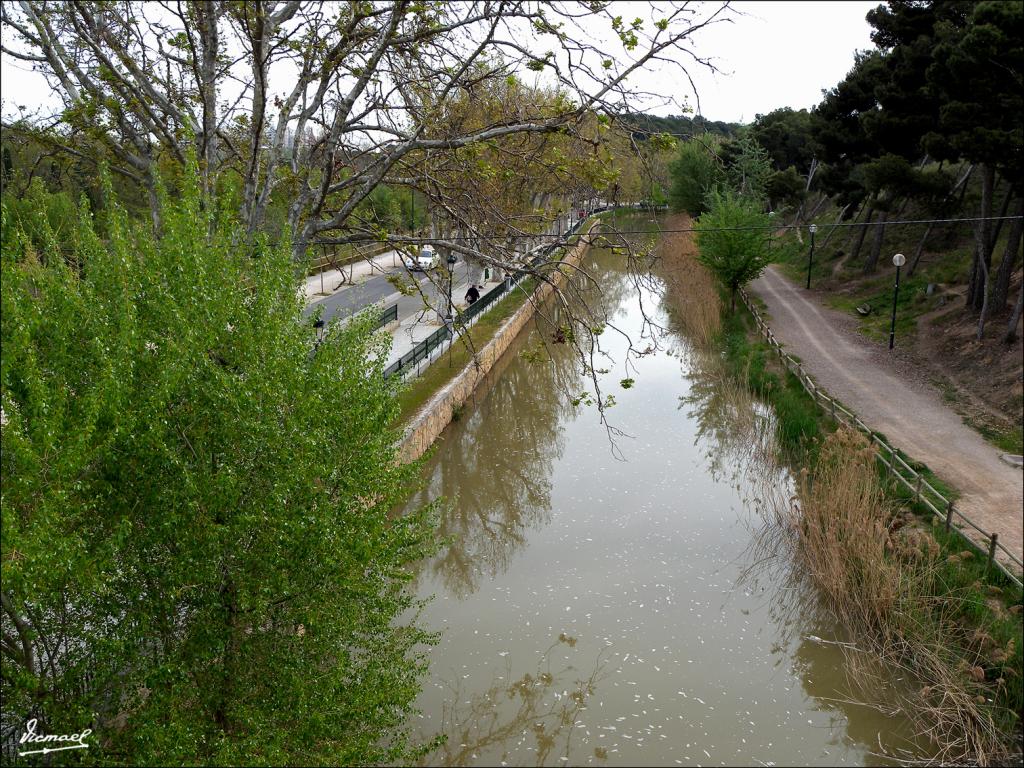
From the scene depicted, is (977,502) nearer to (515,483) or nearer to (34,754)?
(515,483)

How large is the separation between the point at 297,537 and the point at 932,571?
799 centimetres

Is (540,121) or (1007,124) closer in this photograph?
(540,121)

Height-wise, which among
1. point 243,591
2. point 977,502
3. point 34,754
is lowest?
point 977,502

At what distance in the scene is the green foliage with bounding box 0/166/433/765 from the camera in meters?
4.84

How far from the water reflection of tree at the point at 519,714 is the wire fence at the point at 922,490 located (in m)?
4.74

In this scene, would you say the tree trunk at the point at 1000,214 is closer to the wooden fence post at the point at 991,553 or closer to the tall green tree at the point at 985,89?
the tall green tree at the point at 985,89

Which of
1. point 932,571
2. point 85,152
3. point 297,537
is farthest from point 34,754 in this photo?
point 932,571

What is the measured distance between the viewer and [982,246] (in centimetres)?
2289

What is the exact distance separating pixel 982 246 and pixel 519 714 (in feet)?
66.0

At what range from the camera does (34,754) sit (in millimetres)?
4949

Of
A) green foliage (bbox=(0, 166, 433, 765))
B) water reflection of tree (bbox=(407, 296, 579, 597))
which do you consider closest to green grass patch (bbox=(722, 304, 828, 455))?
water reflection of tree (bbox=(407, 296, 579, 597))

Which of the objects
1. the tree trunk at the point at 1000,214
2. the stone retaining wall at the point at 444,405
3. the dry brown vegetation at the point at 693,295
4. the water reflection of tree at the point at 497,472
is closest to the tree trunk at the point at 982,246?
the tree trunk at the point at 1000,214

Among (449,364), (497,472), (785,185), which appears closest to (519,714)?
(497,472)

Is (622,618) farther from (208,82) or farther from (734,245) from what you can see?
(734,245)
